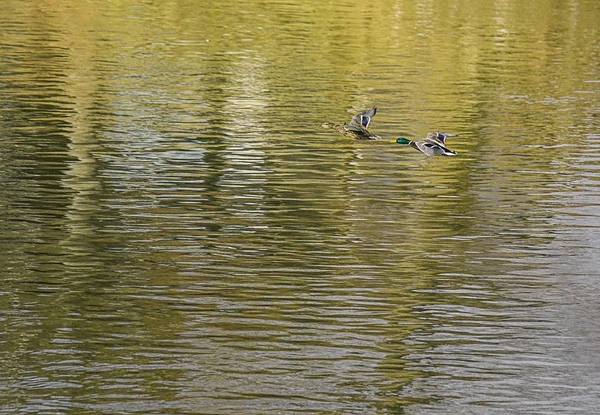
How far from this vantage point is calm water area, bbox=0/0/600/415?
10031 millimetres

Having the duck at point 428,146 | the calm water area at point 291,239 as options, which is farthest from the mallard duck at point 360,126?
the duck at point 428,146

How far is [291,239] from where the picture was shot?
14039 millimetres

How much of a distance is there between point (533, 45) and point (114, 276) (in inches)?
927

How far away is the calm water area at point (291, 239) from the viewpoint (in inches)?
395

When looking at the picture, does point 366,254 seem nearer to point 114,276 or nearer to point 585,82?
point 114,276

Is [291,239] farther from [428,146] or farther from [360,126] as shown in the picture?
[360,126]

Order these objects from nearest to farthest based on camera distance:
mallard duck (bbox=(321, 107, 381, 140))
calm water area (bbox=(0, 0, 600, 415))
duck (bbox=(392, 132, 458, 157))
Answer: calm water area (bbox=(0, 0, 600, 415))
duck (bbox=(392, 132, 458, 157))
mallard duck (bbox=(321, 107, 381, 140))

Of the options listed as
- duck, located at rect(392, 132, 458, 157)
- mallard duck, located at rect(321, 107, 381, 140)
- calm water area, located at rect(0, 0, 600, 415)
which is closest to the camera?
calm water area, located at rect(0, 0, 600, 415)

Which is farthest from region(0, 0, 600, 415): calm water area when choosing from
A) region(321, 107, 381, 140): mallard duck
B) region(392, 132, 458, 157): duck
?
region(392, 132, 458, 157): duck

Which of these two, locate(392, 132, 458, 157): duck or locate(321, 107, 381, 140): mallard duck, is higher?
locate(392, 132, 458, 157): duck

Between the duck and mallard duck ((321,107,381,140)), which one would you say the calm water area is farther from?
the duck

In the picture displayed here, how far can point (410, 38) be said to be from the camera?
34938 mm

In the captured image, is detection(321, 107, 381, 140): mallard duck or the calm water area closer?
the calm water area

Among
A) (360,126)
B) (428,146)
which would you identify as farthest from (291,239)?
(360,126)
